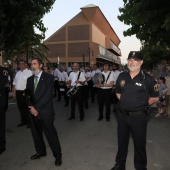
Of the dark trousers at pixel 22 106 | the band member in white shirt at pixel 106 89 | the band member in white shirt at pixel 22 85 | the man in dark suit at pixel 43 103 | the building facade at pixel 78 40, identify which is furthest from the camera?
the building facade at pixel 78 40

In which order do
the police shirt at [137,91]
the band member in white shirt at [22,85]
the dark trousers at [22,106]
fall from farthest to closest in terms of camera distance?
the dark trousers at [22,106]
the band member in white shirt at [22,85]
the police shirt at [137,91]

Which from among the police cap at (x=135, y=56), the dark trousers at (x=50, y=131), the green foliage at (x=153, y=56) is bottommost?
the dark trousers at (x=50, y=131)

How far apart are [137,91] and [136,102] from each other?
0.53 ft

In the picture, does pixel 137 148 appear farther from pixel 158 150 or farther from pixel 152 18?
pixel 152 18

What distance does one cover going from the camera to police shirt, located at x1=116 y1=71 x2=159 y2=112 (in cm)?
408

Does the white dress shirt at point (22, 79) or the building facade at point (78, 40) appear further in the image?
the building facade at point (78, 40)

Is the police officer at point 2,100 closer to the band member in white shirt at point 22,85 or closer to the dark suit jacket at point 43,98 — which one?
the dark suit jacket at point 43,98

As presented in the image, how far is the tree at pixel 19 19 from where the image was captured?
35.7 feet

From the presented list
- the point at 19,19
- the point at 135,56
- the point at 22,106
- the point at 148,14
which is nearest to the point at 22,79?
the point at 22,106

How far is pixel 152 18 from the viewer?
9211mm

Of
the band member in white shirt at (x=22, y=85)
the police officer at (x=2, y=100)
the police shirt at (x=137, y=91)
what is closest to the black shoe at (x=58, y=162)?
the police officer at (x=2, y=100)

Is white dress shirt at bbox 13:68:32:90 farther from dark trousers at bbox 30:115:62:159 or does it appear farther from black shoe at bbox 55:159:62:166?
black shoe at bbox 55:159:62:166

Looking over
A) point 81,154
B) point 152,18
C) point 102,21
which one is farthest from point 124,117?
point 102,21

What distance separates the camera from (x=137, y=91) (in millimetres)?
4078
